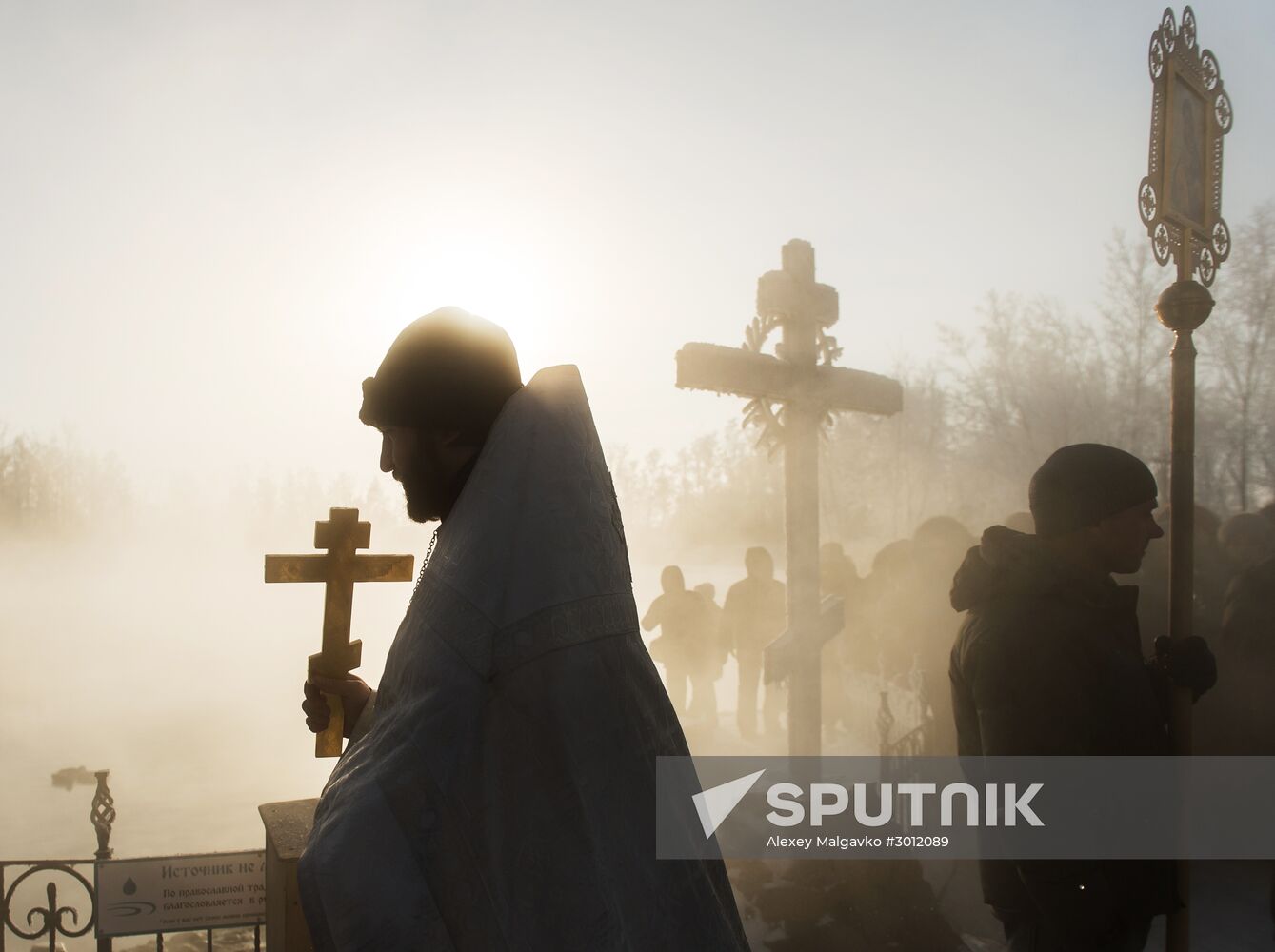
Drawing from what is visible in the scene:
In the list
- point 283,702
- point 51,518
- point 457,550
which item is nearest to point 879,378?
point 457,550

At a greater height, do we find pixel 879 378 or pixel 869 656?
pixel 879 378

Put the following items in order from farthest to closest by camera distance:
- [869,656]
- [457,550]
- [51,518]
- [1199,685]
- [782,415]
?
[51,518], [869,656], [782,415], [1199,685], [457,550]

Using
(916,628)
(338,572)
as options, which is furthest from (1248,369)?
(338,572)

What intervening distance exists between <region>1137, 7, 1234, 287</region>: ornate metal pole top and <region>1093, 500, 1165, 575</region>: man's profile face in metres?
1.46

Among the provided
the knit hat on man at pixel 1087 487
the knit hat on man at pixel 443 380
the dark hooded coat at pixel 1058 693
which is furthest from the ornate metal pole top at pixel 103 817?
the knit hat on man at pixel 1087 487

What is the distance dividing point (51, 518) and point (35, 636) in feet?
85.9

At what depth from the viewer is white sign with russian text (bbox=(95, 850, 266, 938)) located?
4.31 m

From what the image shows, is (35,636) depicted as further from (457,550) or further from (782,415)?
(457,550)

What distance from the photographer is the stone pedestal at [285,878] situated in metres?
2.42

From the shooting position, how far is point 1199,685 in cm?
316

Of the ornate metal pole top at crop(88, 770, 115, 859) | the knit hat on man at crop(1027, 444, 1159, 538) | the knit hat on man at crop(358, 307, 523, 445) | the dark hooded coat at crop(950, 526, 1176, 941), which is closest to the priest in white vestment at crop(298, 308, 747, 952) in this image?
the knit hat on man at crop(358, 307, 523, 445)

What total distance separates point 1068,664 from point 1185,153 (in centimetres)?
268

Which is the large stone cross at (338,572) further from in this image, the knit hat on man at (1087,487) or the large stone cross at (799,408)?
the large stone cross at (799,408)

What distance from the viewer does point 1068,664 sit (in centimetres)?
274
